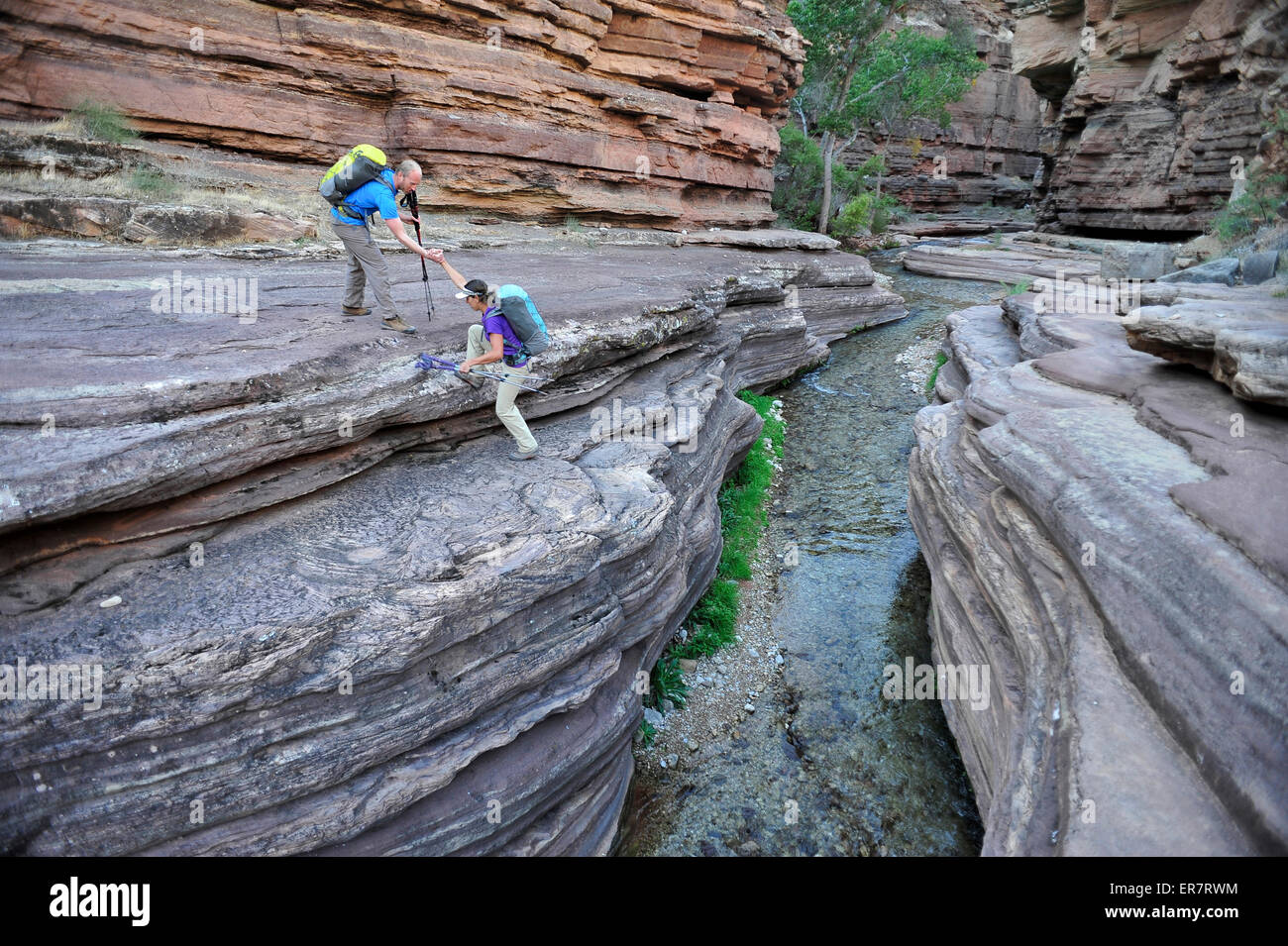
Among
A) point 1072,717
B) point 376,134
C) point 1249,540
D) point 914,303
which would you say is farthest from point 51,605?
point 914,303

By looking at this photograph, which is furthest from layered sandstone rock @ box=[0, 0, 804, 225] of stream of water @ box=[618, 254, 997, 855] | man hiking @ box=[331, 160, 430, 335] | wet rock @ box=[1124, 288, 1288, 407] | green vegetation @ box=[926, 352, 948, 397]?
wet rock @ box=[1124, 288, 1288, 407]

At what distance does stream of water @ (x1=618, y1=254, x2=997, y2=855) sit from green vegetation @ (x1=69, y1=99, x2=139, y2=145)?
1275 centimetres

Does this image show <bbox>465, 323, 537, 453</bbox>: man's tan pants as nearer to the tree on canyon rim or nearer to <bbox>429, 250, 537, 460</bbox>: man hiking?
<bbox>429, 250, 537, 460</bbox>: man hiking

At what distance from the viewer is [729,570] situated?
32.9 feet

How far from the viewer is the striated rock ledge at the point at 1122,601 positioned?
3.90 m

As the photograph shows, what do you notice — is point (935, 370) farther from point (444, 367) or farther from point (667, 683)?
point (444, 367)

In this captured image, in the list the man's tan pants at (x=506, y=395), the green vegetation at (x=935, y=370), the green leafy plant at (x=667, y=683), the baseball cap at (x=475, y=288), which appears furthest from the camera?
the green vegetation at (x=935, y=370)

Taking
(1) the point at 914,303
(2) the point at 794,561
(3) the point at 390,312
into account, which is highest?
(1) the point at 914,303

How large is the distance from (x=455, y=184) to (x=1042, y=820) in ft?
52.7

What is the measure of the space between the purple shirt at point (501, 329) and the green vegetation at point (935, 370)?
37.5 ft

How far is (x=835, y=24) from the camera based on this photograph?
32031 millimetres

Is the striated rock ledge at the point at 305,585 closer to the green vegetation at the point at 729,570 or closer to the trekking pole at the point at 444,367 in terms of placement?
the trekking pole at the point at 444,367

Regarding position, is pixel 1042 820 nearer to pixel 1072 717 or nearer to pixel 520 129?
pixel 1072 717

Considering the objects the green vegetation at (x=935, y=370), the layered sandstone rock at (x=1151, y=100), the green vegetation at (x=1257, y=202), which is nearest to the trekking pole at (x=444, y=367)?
the green vegetation at (x=935, y=370)
